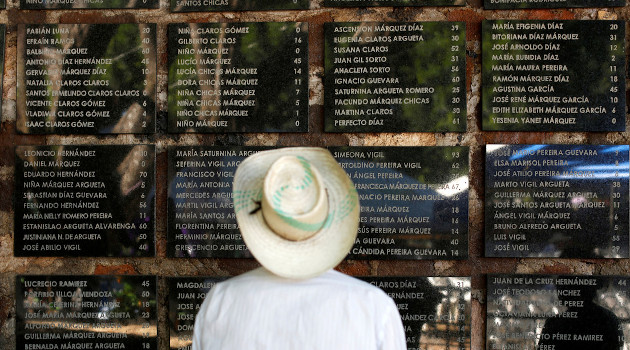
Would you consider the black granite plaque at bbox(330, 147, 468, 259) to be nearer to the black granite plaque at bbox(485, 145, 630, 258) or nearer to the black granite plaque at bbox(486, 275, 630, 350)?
the black granite plaque at bbox(485, 145, 630, 258)

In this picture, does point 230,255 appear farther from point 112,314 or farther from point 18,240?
point 18,240

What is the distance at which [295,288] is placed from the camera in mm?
1654

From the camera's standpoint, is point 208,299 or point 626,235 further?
point 626,235

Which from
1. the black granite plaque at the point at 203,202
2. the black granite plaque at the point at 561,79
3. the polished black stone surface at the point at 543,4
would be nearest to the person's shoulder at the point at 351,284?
the black granite plaque at the point at 203,202

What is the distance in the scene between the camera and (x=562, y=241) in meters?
3.00

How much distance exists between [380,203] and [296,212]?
153 centimetres

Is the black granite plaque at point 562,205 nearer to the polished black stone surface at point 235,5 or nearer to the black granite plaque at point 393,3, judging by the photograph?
the black granite plaque at point 393,3

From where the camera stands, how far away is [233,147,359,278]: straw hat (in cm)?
160

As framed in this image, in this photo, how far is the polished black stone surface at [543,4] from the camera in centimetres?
305

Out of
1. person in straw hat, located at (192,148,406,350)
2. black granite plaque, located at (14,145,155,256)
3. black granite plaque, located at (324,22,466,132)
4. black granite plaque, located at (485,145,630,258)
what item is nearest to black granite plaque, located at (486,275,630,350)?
black granite plaque, located at (485,145,630,258)

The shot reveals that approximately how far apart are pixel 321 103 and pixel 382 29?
2.12 feet

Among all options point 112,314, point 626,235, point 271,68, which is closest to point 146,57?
point 271,68

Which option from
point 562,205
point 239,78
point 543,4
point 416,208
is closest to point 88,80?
point 239,78

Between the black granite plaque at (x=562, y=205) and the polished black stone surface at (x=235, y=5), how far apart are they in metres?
1.82
